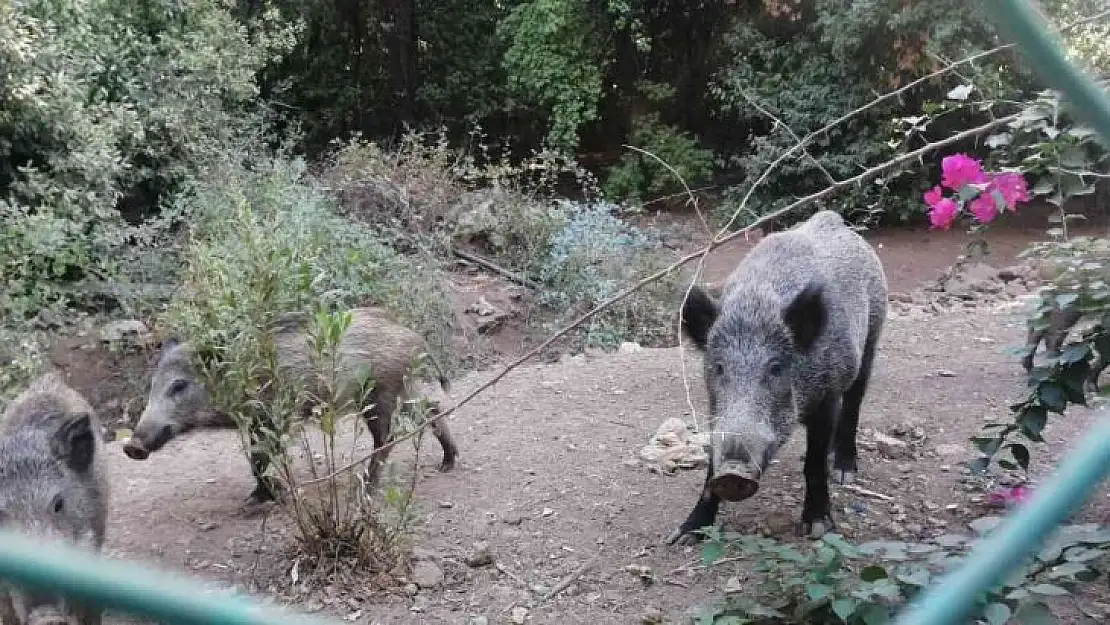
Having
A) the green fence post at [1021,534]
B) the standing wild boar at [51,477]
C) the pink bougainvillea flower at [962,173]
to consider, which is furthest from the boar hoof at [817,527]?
the green fence post at [1021,534]

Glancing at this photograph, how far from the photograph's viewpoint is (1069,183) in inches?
121

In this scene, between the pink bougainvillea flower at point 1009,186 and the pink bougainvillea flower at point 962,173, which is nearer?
the pink bougainvillea flower at point 1009,186

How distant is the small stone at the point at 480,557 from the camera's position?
3877 millimetres

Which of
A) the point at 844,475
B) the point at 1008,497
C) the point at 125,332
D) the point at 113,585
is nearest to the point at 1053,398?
the point at 1008,497

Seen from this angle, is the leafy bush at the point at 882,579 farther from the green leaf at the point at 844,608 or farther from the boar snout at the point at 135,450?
the boar snout at the point at 135,450

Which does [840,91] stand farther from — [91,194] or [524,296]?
[91,194]

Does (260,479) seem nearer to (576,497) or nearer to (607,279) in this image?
(576,497)

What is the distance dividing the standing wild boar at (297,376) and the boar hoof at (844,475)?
Answer: 6.50ft

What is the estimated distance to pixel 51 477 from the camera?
3.58m

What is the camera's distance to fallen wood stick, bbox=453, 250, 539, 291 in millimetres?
9359

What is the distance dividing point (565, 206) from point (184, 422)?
6.20 meters

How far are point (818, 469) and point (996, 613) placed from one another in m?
1.75

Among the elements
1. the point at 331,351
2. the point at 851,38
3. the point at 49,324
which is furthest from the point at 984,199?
the point at 851,38

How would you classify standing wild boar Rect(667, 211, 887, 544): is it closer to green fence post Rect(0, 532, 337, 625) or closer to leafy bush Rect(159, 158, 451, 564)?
leafy bush Rect(159, 158, 451, 564)
